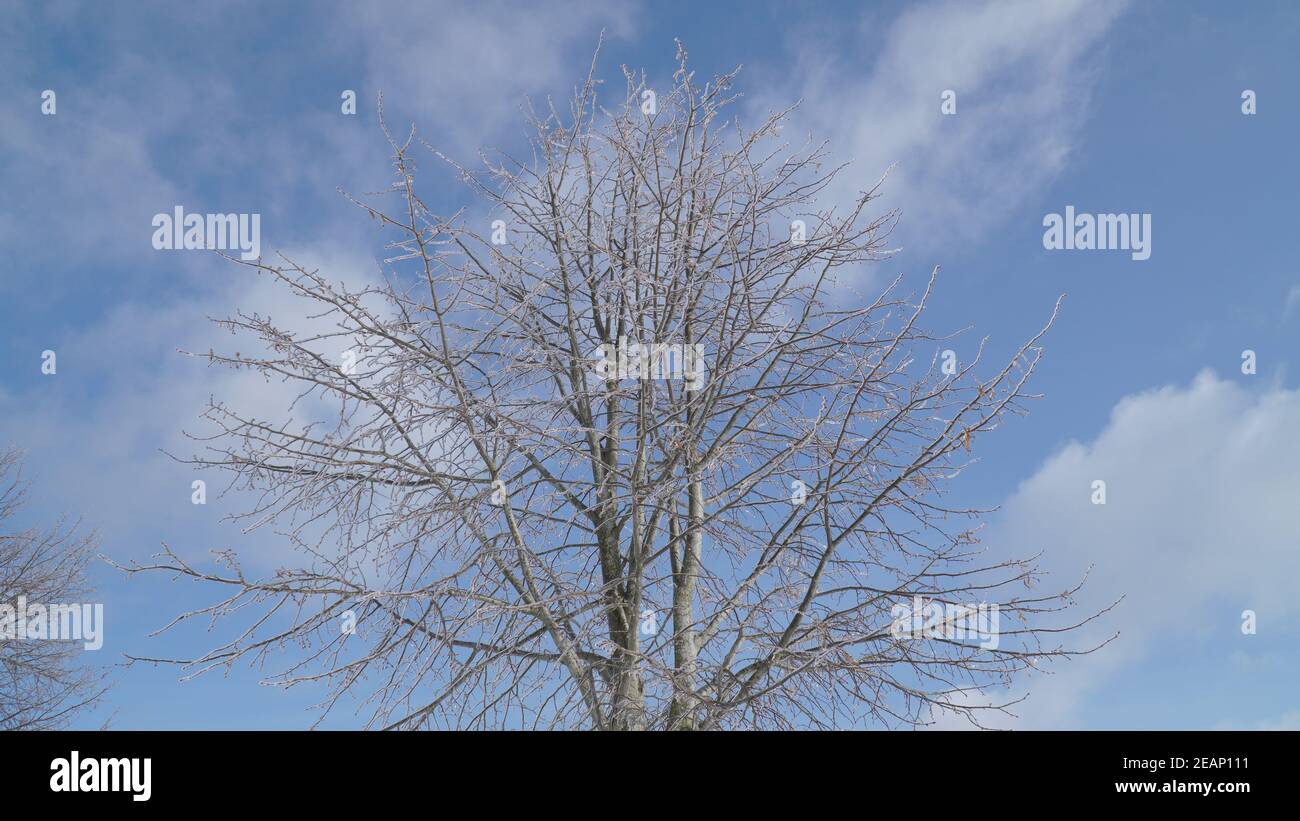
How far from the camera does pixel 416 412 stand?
670 centimetres

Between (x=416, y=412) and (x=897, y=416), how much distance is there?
3267 millimetres

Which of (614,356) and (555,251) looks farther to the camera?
(555,251)

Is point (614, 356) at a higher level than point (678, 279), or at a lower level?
lower

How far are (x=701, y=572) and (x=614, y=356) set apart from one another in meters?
1.57

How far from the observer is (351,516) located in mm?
6613
